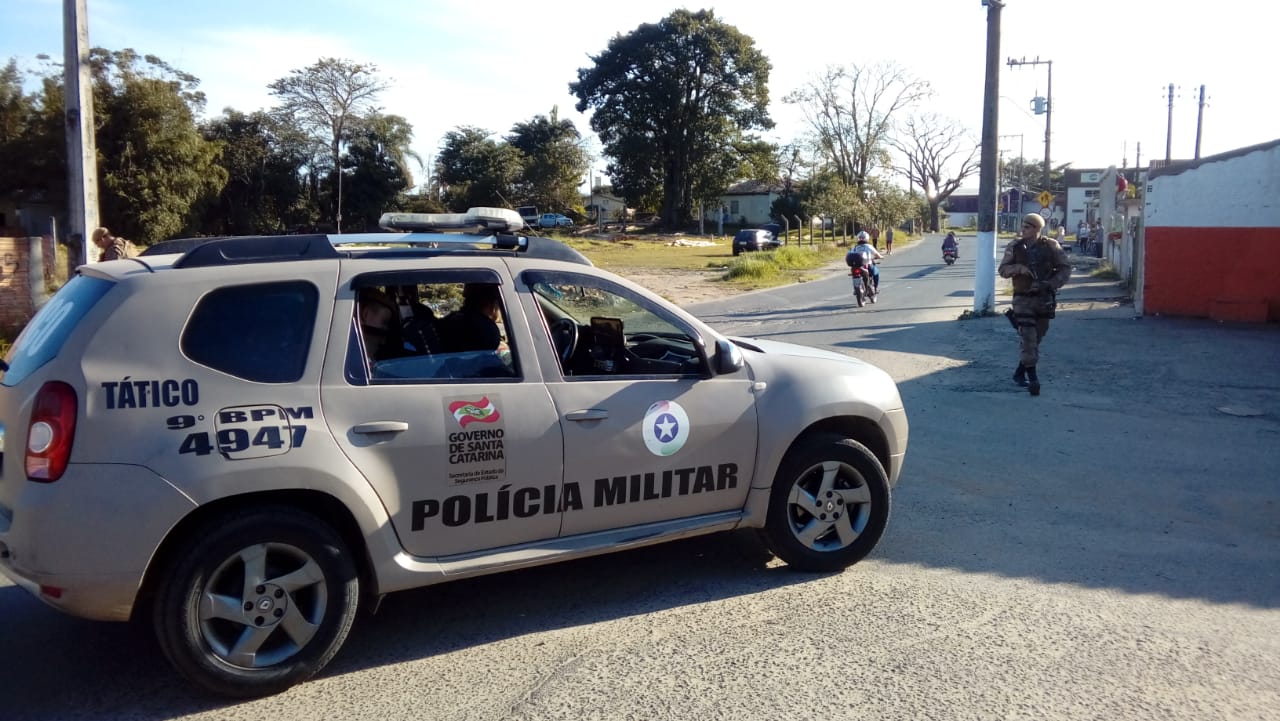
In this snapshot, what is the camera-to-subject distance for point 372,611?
428cm

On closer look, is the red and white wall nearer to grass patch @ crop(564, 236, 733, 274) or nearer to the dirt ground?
the dirt ground

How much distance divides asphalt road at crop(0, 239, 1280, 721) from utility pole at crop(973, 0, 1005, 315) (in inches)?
436

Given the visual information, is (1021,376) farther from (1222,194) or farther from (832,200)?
(832,200)

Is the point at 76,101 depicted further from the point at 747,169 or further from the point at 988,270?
the point at 747,169

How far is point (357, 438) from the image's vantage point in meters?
3.97

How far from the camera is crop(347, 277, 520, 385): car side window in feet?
13.8

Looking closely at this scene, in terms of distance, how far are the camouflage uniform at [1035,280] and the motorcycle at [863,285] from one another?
1167cm

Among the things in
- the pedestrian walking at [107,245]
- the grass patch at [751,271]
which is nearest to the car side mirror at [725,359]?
the pedestrian walking at [107,245]

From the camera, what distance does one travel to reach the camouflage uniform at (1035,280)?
10.1 metres

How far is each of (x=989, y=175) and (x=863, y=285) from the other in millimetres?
4489

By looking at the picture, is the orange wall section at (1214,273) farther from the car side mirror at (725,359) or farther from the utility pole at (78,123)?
the utility pole at (78,123)

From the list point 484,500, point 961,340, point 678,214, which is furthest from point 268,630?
point 678,214

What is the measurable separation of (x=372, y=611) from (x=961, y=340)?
12.5m

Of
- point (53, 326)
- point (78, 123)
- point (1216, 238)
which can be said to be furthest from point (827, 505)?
point (1216, 238)
